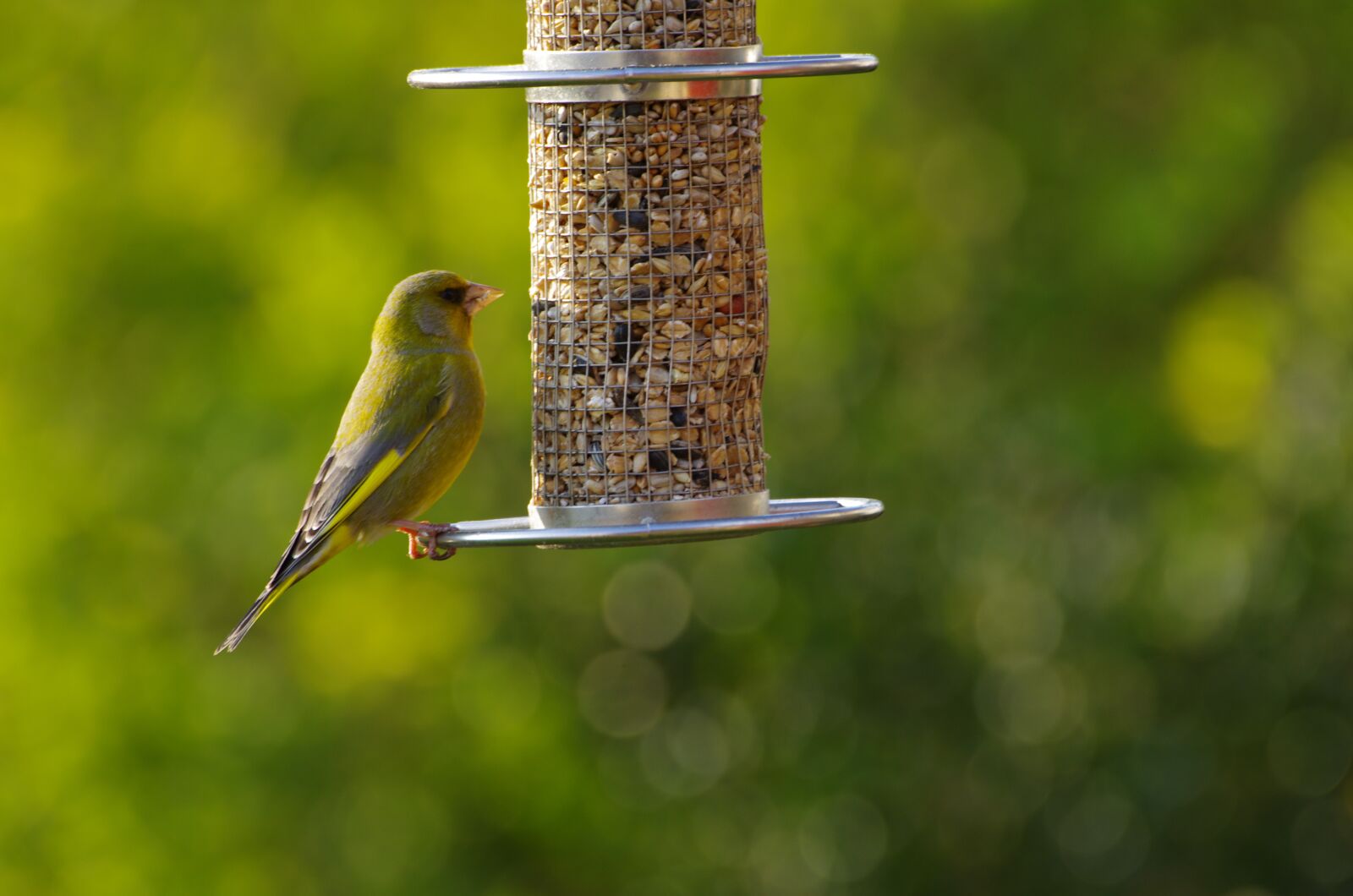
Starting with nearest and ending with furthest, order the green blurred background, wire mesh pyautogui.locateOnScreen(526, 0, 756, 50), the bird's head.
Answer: wire mesh pyautogui.locateOnScreen(526, 0, 756, 50) < the bird's head < the green blurred background

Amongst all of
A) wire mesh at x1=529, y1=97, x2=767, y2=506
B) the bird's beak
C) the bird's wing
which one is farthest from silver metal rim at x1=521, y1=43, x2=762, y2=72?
the bird's wing

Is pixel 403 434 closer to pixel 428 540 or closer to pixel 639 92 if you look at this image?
pixel 428 540

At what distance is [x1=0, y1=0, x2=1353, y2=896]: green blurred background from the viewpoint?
9625 millimetres

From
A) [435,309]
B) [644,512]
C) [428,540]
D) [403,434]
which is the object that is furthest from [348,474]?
[644,512]

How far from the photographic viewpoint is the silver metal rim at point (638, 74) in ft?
16.5

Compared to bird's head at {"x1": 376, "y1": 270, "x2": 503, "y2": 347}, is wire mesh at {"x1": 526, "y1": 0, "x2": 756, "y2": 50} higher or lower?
higher

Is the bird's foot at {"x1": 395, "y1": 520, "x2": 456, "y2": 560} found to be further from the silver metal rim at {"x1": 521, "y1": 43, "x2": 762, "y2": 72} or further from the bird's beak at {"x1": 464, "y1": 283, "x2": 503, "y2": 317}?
the silver metal rim at {"x1": 521, "y1": 43, "x2": 762, "y2": 72}

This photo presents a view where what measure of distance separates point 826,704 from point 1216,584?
6.32ft

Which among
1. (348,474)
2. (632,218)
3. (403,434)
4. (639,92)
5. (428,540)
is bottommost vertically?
(428,540)

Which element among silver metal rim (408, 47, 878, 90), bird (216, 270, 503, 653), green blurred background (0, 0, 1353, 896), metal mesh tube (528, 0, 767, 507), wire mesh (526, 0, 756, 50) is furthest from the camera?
green blurred background (0, 0, 1353, 896)

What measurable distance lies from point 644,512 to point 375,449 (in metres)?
1.15

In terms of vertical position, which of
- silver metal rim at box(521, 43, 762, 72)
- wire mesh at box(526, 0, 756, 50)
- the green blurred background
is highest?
wire mesh at box(526, 0, 756, 50)

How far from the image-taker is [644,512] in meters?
5.65

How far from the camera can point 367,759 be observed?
11305 millimetres
